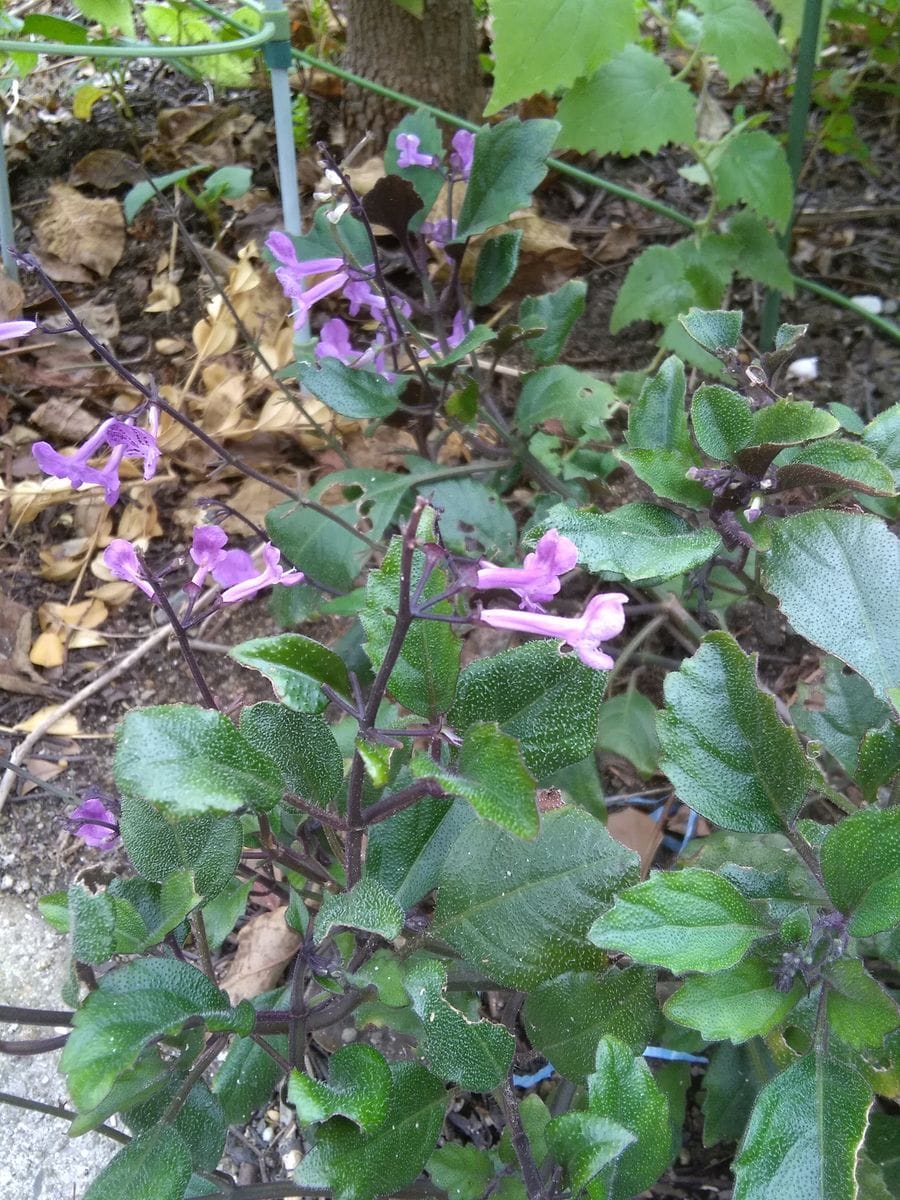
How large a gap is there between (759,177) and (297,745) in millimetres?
1405

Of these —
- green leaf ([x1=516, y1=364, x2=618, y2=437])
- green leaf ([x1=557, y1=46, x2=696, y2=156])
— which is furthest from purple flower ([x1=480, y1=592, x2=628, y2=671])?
green leaf ([x1=557, y1=46, x2=696, y2=156])

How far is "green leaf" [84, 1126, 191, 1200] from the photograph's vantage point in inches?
28.0

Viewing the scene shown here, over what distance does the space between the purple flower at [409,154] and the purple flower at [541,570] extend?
0.89 m

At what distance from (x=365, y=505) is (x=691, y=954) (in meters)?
0.87

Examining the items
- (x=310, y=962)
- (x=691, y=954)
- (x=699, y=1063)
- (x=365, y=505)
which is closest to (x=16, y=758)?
(x=365, y=505)

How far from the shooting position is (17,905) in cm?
146

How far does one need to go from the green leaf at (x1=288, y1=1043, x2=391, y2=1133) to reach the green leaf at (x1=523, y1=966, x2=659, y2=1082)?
16 centimetres

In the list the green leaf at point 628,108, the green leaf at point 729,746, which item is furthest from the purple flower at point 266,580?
the green leaf at point 628,108

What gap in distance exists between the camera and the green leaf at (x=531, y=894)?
0.76 meters

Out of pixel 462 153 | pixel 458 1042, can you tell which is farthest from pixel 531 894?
pixel 462 153

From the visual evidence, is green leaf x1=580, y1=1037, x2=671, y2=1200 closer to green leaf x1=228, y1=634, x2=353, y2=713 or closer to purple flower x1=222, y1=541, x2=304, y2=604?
green leaf x1=228, y1=634, x2=353, y2=713

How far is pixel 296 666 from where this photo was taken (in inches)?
26.4

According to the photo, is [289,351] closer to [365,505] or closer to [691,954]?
[365,505]

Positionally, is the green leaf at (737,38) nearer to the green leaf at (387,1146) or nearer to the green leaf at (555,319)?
the green leaf at (555,319)
